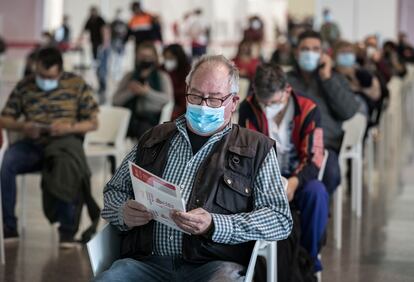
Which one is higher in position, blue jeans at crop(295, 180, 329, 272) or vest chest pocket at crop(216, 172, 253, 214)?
vest chest pocket at crop(216, 172, 253, 214)

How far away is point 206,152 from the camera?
360cm

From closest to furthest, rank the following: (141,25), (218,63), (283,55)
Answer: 1. (218,63)
2. (283,55)
3. (141,25)

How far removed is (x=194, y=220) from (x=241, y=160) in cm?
38

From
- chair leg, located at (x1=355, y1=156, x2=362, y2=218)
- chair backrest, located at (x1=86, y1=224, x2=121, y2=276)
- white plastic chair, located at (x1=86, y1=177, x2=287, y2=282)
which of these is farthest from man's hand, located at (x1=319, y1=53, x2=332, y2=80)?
chair backrest, located at (x1=86, y1=224, x2=121, y2=276)

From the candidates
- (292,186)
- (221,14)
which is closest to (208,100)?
(292,186)

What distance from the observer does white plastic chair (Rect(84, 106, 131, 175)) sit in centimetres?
719

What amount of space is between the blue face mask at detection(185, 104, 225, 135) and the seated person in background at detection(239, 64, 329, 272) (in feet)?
4.44

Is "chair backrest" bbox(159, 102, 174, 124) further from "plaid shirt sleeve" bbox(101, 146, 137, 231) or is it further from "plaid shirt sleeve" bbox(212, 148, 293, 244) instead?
"plaid shirt sleeve" bbox(212, 148, 293, 244)

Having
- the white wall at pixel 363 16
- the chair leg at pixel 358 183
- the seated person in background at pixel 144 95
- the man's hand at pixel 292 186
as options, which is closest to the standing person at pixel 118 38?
the white wall at pixel 363 16

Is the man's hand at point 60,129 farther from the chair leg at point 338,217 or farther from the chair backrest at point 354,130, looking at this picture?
the chair backrest at point 354,130

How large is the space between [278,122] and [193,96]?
1.55m

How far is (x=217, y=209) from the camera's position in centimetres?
351

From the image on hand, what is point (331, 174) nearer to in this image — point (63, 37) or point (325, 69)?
point (325, 69)

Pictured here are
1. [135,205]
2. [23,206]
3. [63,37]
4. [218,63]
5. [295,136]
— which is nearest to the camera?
[135,205]
